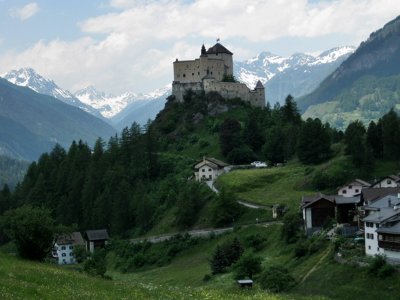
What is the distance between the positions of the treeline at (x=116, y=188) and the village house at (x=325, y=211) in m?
34.1

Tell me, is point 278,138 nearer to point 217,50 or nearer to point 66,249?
point 66,249

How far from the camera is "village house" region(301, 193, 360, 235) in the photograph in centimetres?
8069

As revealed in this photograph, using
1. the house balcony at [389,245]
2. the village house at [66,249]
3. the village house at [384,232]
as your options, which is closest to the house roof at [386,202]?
the village house at [384,232]

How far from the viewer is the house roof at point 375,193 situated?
253 feet

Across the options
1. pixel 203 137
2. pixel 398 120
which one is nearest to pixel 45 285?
pixel 398 120

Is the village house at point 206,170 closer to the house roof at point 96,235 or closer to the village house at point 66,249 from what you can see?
the house roof at point 96,235

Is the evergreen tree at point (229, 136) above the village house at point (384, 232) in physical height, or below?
above

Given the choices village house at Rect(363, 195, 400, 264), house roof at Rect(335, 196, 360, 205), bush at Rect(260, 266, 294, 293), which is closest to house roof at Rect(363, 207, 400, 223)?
village house at Rect(363, 195, 400, 264)

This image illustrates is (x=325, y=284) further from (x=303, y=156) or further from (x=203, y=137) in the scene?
(x=203, y=137)

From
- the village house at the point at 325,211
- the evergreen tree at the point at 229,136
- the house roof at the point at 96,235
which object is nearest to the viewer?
the village house at the point at 325,211

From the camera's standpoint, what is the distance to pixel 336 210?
80625 mm

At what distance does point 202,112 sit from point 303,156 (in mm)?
50488

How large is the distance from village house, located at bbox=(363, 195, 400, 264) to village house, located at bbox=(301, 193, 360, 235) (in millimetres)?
10996

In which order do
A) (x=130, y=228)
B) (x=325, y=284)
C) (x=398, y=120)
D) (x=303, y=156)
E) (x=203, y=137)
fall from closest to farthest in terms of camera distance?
(x=325, y=284) < (x=398, y=120) < (x=303, y=156) < (x=130, y=228) < (x=203, y=137)
